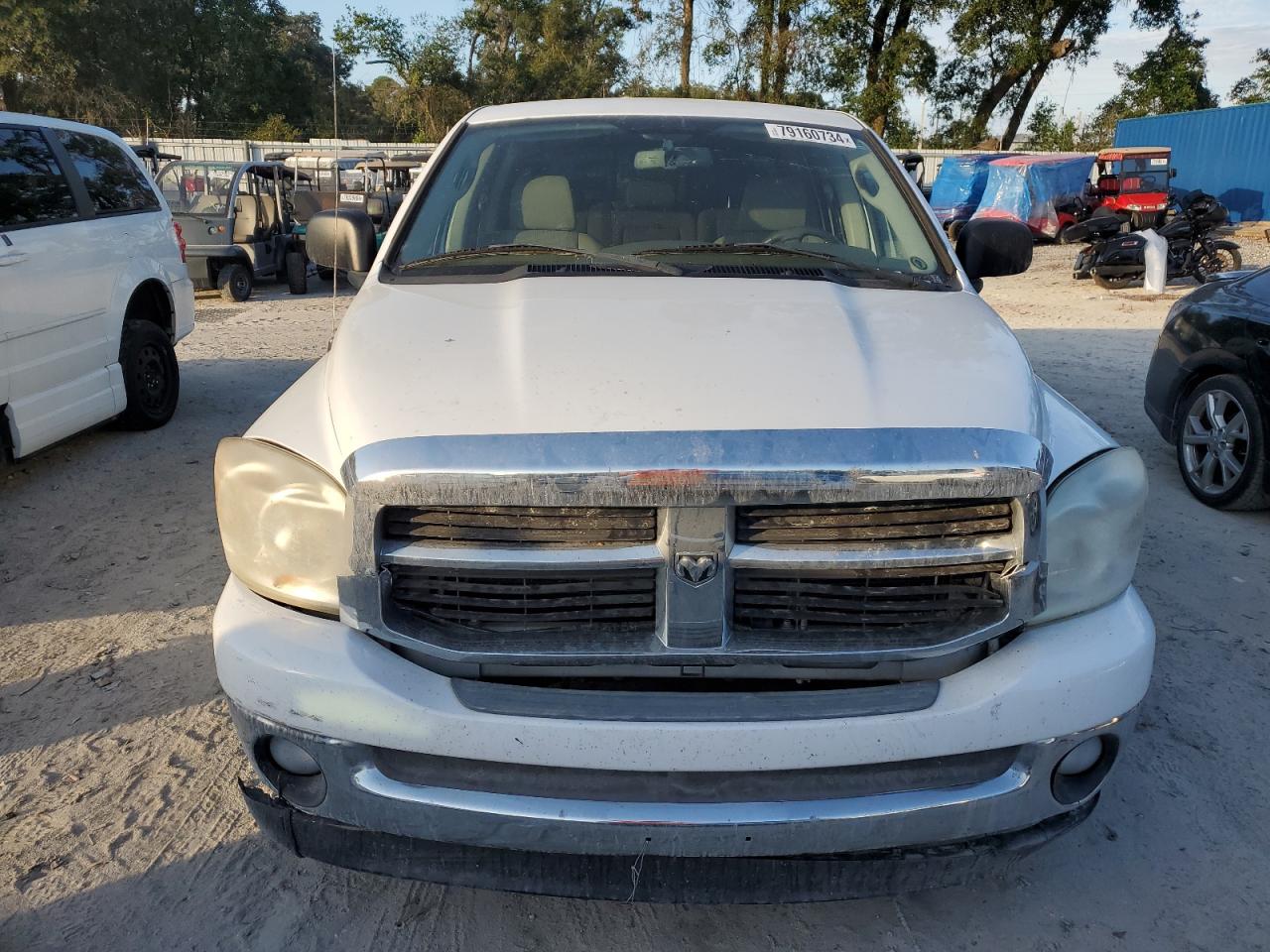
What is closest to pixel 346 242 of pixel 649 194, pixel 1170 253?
→ pixel 649 194

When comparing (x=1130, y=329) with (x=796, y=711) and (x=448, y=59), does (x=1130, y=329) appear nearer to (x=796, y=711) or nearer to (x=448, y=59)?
(x=796, y=711)

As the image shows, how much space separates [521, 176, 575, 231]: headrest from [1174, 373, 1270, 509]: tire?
392 centimetres

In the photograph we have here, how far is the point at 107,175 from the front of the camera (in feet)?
20.5

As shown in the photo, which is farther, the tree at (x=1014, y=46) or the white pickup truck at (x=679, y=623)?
the tree at (x=1014, y=46)

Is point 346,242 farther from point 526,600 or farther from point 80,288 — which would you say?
point 80,288

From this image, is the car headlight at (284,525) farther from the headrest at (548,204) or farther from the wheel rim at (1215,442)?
the wheel rim at (1215,442)

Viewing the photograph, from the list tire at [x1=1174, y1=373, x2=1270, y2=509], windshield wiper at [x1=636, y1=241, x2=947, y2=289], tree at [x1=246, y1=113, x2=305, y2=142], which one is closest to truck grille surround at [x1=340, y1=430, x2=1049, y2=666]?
windshield wiper at [x1=636, y1=241, x2=947, y2=289]

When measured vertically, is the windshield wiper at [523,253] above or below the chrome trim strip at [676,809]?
above

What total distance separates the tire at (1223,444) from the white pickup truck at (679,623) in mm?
3606

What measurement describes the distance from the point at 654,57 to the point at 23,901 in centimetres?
3461

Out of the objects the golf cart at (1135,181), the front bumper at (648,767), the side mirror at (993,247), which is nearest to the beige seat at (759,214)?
the side mirror at (993,247)

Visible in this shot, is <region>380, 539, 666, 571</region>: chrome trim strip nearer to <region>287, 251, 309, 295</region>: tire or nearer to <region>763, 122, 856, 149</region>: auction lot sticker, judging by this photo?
<region>763, 122, 856, 149</region>: auction lot sticker

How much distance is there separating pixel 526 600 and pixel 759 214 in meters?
1.89

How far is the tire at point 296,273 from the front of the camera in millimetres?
14664
